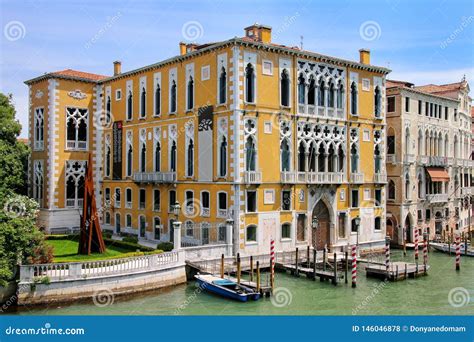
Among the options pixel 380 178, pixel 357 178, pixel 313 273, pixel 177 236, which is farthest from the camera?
pixel 380 178

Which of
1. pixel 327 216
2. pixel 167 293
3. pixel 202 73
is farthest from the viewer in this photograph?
pixel 327 216

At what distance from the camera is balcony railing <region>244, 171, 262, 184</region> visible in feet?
87.3

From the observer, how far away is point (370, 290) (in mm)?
23750

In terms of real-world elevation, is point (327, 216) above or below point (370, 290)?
above

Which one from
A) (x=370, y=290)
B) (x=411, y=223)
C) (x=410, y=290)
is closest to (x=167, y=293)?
(x=370, y=290)

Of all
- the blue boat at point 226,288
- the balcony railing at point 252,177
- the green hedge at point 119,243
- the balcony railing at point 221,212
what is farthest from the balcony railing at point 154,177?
the blue boat at point 226,288

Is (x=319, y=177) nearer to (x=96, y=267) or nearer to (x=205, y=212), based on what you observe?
(x=205, y=212)

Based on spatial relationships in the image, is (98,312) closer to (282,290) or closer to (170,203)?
(282,290)

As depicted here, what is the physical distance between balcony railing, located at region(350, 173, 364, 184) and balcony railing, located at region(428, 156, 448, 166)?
9627mm

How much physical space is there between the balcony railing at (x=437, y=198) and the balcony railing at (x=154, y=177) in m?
19.2

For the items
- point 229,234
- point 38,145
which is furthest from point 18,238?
point 38,145

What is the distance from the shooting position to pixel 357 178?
1246 inches

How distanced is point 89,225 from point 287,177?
31.8 feet

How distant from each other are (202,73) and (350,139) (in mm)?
9108
